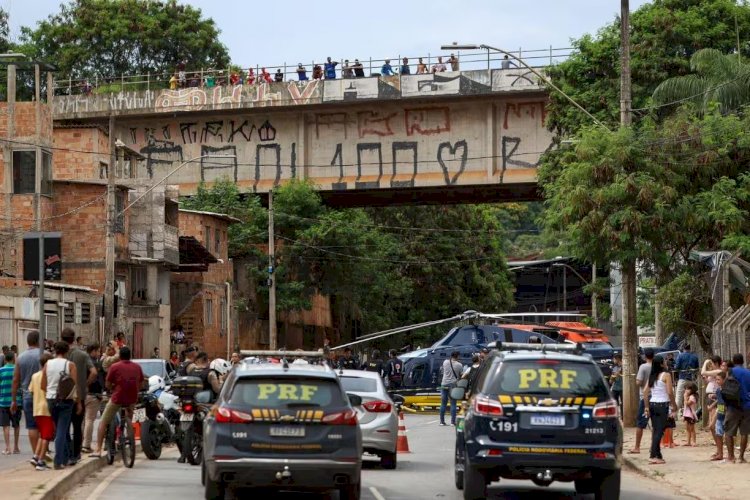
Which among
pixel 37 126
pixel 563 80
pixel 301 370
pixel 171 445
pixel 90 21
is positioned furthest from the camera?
pixel 90 21

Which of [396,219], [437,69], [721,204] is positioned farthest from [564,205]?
[396,219]

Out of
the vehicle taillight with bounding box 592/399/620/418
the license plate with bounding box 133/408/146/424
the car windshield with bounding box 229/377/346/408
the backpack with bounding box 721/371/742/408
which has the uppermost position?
the car windshield with bounding box 229/377/346/408

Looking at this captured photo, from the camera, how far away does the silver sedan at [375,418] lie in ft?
72.0

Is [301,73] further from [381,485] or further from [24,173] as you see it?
[381,485]

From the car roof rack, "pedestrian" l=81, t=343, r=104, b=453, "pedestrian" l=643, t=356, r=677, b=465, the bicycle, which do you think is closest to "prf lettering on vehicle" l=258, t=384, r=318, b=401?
the car roof rack

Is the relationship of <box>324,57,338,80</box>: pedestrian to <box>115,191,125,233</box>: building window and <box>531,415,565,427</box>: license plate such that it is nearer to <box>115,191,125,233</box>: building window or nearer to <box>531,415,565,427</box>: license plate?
<box>115,191,125,233</box>: building window

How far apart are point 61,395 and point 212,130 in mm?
37940

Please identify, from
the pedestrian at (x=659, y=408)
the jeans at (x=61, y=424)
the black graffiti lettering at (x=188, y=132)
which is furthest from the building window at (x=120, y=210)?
the jeans at (x=61, y=424)

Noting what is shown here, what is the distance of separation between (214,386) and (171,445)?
22.6 ft

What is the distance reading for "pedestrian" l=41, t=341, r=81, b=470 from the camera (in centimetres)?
1969

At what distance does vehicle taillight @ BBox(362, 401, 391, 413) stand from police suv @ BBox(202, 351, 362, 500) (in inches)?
265

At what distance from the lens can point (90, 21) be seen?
85.2m

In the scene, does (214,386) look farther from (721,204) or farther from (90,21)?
(90,21)

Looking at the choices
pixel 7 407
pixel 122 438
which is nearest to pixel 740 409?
pixel 122 438
